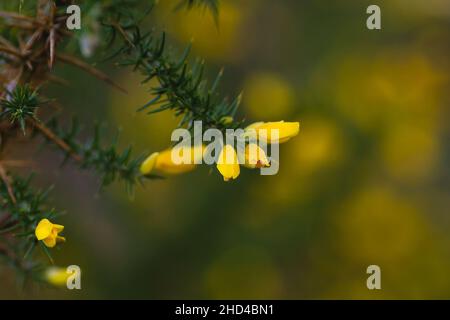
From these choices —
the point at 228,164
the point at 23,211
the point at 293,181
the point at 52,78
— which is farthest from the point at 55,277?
the point at 293,181

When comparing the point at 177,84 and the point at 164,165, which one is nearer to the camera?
the point at 177,84

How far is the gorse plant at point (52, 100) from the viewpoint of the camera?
41.7 inches

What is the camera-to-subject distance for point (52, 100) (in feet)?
3.54

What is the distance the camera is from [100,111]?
8.86ft

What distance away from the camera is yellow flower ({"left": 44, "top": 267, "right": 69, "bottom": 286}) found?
136 centimetres

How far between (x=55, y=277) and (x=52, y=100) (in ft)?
1.47

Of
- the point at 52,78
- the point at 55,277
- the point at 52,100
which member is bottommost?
the point at 55,277

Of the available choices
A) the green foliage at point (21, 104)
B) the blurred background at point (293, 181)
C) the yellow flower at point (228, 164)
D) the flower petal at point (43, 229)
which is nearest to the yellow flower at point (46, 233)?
the flower petal at point (43, 229)

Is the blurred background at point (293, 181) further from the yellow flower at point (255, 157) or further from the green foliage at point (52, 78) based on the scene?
the yellow flower at point (255, 157)

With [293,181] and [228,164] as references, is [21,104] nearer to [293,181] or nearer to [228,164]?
[228,164]
